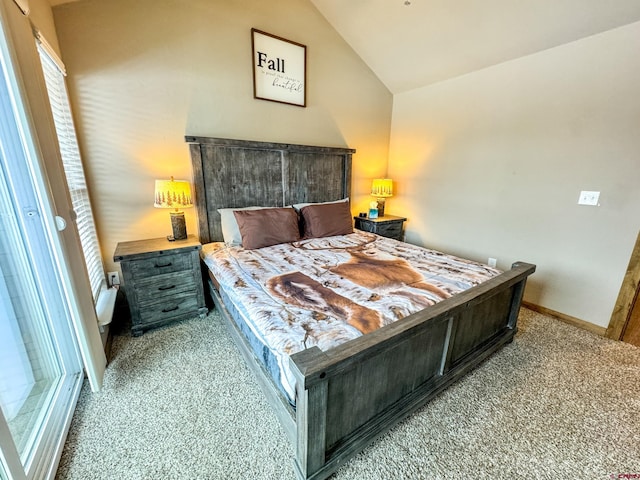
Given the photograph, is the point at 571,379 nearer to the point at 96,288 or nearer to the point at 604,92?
the point at 604,92

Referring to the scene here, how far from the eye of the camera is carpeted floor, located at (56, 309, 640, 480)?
4.06 ft

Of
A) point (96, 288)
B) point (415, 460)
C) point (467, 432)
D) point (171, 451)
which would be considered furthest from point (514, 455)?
point (96, 288)

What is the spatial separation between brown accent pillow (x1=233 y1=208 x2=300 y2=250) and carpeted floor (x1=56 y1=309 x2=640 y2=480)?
36.9 inches

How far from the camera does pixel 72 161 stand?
197cm

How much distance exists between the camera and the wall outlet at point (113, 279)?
2.41 m

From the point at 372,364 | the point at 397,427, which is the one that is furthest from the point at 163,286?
the point at 397,427

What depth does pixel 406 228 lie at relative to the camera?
3.82 m

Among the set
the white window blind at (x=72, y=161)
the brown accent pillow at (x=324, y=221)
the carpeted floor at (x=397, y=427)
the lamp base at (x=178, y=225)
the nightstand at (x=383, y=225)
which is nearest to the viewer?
the carpeted floor at (x=397, y=427)

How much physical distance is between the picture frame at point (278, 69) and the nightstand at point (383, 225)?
159cm

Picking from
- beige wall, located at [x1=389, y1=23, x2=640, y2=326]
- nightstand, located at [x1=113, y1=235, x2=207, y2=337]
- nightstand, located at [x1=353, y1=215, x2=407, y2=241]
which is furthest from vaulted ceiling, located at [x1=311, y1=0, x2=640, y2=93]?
nightstand, located at [x1=113, y1=235, x2=207, y2=337]

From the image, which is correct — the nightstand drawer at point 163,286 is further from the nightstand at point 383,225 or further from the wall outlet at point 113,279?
the nightstand at point 383,225

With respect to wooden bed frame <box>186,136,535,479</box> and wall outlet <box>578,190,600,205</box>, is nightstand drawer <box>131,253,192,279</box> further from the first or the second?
wall outlet <box>578,190,600,205</box>

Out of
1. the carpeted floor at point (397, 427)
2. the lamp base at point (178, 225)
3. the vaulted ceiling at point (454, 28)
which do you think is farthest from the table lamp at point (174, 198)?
the vaulted ceiling at point (454, 28)

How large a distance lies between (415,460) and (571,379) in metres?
1.33
